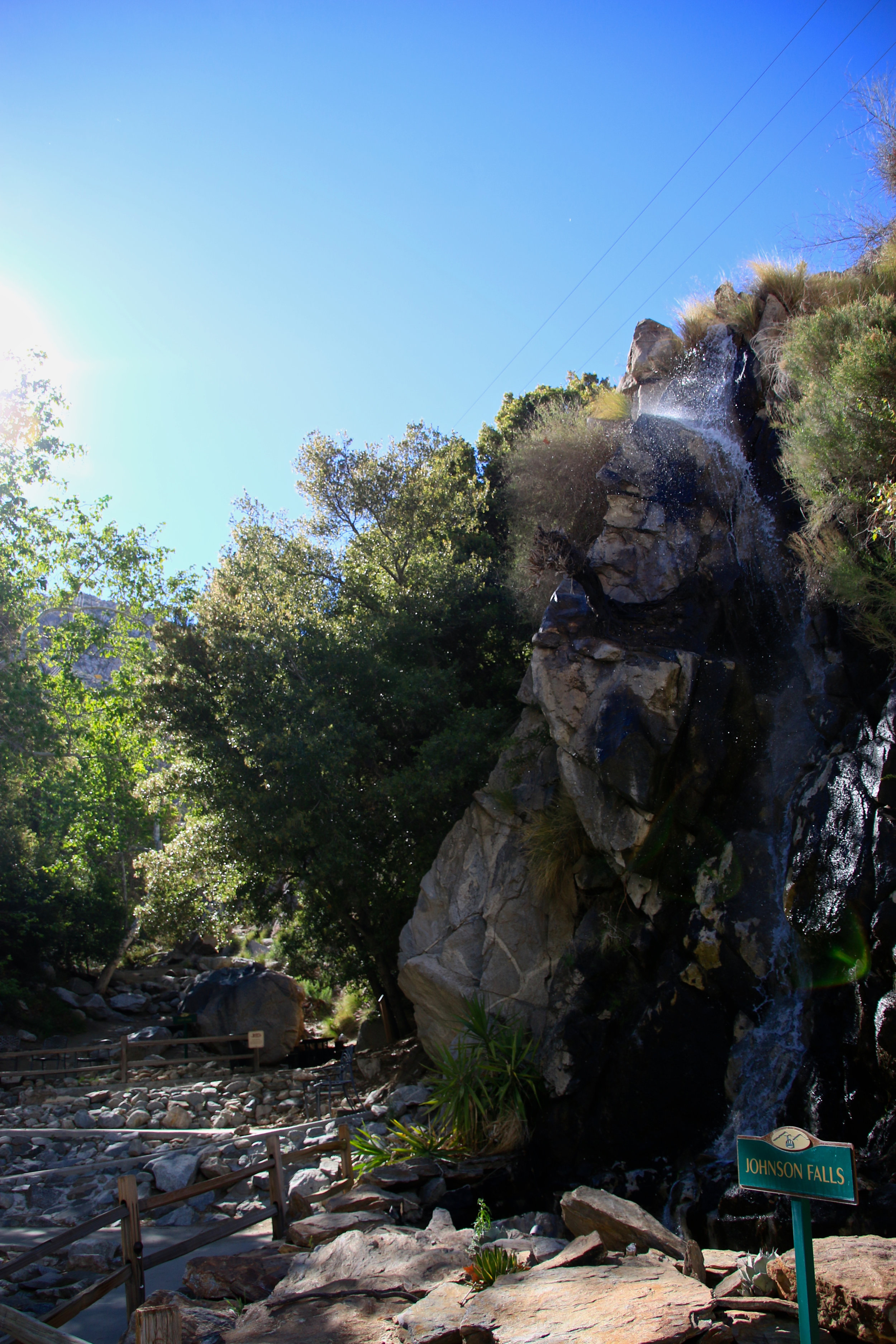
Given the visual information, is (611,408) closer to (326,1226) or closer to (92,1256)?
(326,1226)

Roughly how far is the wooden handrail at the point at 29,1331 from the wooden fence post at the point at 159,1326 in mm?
229

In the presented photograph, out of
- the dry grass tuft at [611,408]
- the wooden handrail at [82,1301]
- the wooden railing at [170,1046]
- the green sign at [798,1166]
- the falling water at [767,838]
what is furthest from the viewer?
the wooden railing at [170,1046]

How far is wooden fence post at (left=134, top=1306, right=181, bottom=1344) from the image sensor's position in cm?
327

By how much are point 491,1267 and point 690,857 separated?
5.36 metres

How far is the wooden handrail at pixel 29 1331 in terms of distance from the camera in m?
3.27

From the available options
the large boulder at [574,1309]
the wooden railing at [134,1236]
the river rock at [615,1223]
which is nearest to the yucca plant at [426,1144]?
the wooden railing at [134,1236]

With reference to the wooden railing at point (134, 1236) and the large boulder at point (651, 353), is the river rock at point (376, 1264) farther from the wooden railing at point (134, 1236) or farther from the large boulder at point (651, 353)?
the large boulder at point (651, 353)

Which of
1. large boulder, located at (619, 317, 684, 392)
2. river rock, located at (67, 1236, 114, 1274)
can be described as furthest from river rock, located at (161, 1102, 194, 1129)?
large boulder, located at (619, 317, 684, 392)

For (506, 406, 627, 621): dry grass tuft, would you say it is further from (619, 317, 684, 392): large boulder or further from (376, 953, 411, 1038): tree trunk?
(376, 953, 411, 1038): tree trunk

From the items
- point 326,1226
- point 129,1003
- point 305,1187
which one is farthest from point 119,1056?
point 326,1226

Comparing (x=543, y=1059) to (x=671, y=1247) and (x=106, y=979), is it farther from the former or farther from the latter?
(x=106, y=979)

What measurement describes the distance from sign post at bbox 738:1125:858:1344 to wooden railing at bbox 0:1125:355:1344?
2751 millimetres

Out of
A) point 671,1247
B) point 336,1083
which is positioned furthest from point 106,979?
point 671,1247

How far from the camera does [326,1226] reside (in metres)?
6.79
